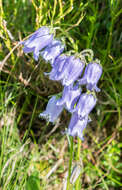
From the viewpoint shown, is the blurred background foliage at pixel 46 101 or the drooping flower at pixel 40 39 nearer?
the drooping flower at pixel 40 39

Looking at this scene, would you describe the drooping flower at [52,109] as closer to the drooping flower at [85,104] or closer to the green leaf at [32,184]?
the drooping flower at [85,104]

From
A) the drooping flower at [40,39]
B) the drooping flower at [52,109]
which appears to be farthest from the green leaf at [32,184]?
the drooping flower at [40,39]

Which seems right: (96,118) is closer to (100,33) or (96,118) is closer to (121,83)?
(121,83)

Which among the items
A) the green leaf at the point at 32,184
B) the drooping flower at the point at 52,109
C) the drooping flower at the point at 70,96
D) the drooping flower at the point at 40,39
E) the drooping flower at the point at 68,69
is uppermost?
the drooping flower at the point at 40,39

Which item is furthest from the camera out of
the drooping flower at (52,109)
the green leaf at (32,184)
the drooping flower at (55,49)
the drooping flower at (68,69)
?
the green leaf at (32,184)

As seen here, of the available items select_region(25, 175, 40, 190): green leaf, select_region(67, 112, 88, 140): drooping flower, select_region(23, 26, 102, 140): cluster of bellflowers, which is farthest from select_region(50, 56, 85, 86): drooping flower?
select_region(25, 175, 40, 190): green leaf

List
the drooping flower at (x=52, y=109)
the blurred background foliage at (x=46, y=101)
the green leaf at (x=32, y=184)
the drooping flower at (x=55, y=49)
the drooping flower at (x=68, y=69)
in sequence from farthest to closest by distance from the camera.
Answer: the blurred background foliage at (x=46, y=101) → the green leaf at (x=32, y=184) → the drooping flower at (x=52, y=109) → the drooping flower at (x=55, y=49) → the drooping flower at (x=68, y=69)

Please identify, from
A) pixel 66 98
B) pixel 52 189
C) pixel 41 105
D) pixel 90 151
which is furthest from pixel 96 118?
pixel 66 98

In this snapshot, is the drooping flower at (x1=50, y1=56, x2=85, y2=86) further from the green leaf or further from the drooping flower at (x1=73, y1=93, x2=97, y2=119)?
the green leaf

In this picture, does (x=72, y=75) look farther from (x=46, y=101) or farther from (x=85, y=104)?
(x=46, y=101)
